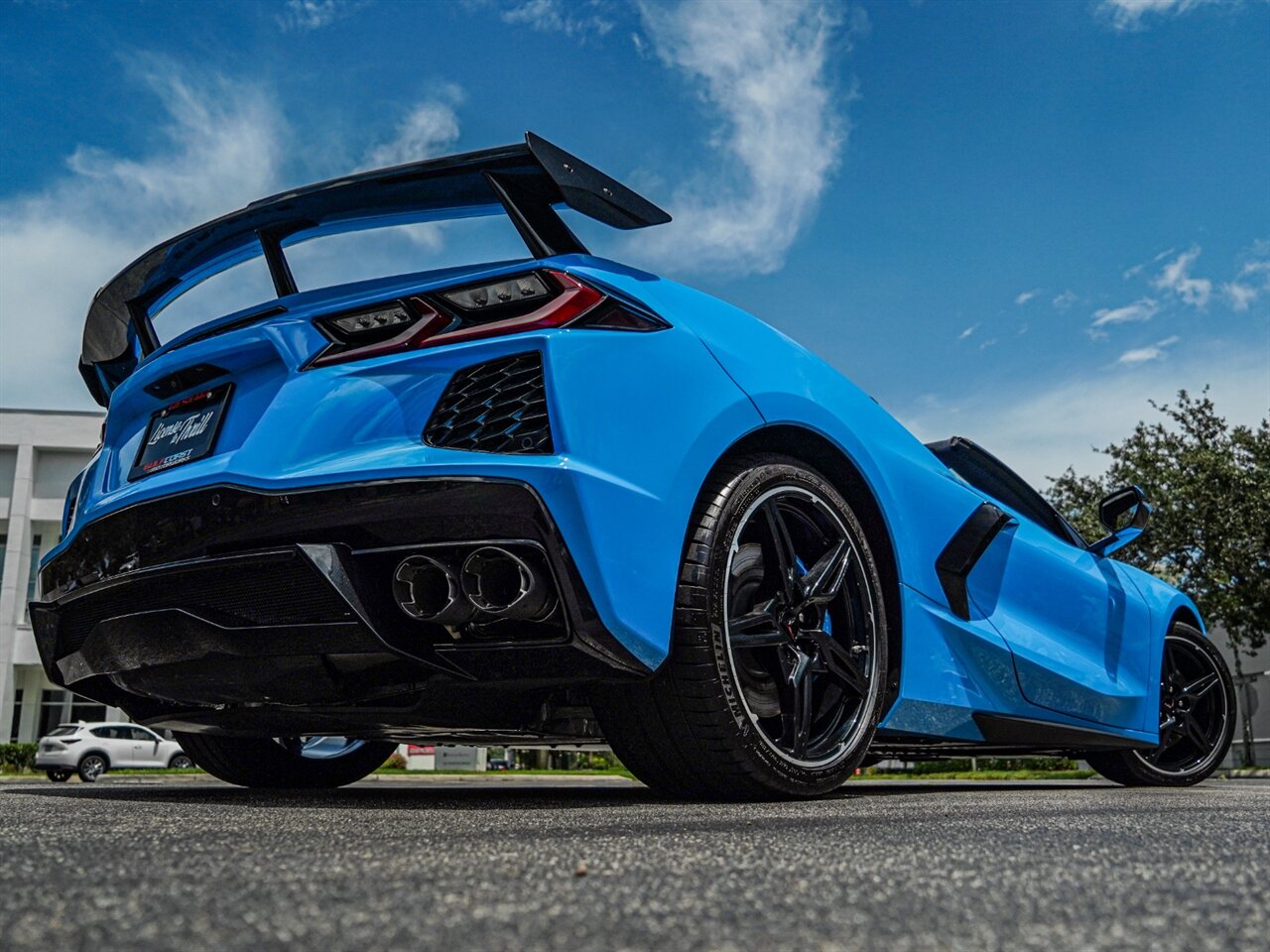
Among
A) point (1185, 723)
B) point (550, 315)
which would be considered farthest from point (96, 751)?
point (550, 315)

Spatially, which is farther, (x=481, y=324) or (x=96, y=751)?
(x=96, y=751)

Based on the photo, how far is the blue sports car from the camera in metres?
2.48

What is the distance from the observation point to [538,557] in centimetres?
244

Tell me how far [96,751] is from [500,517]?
2524cm

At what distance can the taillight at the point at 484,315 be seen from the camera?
263 cm

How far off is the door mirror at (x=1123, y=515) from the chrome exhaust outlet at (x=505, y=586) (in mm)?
3519

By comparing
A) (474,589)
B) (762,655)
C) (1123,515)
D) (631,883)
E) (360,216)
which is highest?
(360,216)

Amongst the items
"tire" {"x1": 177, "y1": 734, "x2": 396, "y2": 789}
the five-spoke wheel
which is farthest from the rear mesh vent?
"tire" {"x1": 177, "y1": 734, "x2": 396, "y2": 789}

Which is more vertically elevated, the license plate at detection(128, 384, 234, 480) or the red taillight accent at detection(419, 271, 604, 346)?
the red taillight accent at detection(419, 271, 604, 346)

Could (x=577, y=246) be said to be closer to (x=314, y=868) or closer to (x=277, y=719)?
(x=277, y=719)

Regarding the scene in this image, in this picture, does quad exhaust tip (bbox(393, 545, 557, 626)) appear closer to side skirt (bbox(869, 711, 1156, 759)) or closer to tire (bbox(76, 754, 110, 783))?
→ side skirt (bbox(869, 711, 1156, 759))

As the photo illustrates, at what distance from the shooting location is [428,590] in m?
2.49

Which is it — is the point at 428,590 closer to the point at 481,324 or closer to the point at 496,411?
the point at 496,411

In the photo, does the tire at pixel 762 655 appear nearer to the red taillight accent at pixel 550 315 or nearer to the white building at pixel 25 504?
the red taillight accent at pixel 550 315
